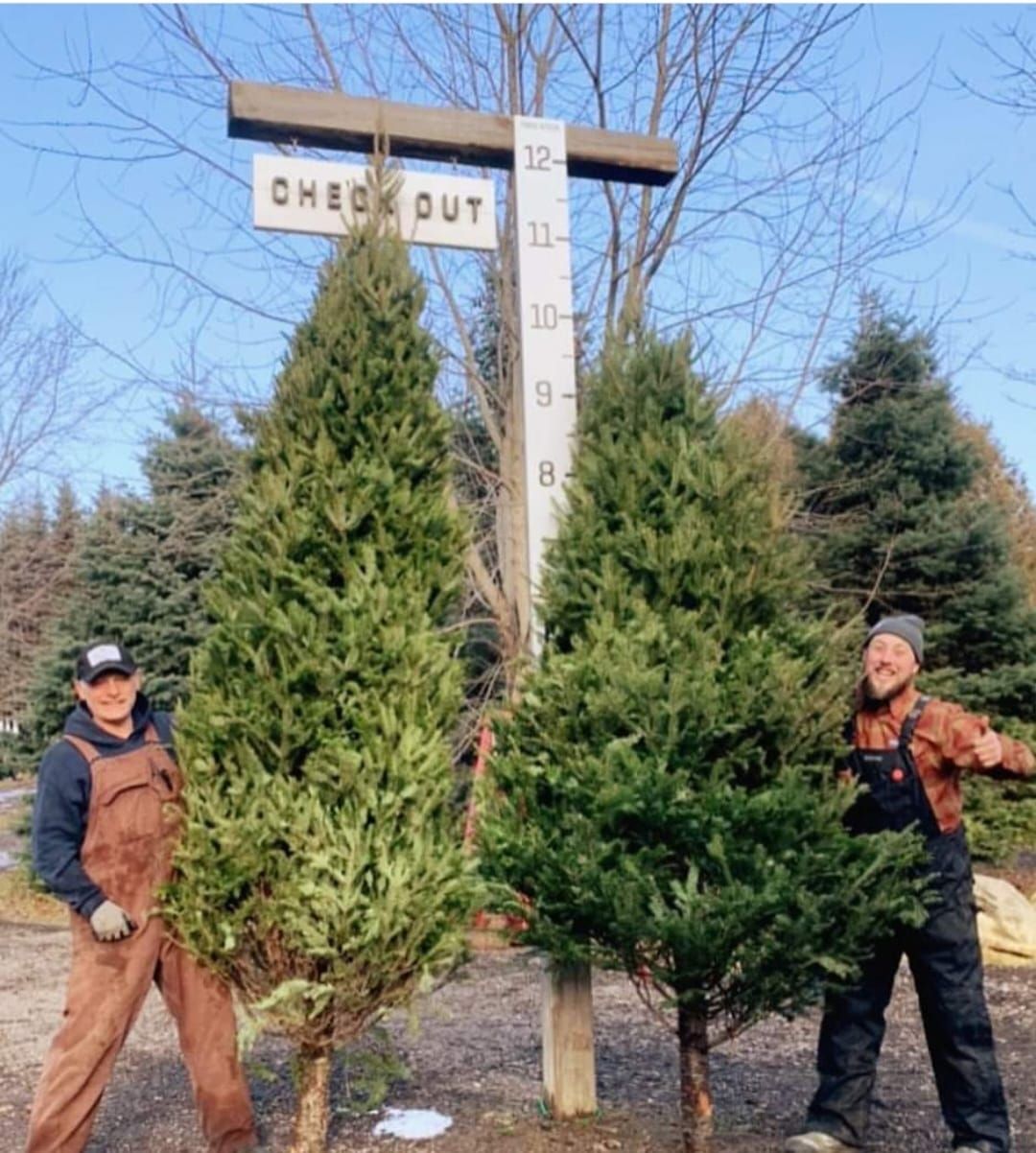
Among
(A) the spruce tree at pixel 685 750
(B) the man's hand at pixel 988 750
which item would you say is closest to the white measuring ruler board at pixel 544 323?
(A) the spruce tree at pixel 685 750

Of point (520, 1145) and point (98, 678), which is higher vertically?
point (98, 678)

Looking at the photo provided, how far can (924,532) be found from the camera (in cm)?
1266

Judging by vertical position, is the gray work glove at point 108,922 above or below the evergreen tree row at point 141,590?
below

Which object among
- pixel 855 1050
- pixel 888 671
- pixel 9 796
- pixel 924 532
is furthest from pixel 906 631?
pixel 9 796

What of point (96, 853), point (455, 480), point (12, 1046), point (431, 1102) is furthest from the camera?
point (455, 480)

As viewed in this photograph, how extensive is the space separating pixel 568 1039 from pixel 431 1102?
81cm

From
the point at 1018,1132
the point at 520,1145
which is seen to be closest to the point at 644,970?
the point at 520,1145

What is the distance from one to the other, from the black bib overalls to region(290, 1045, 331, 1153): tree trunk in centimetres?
188

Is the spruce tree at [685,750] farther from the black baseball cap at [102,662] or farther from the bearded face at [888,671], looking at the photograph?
the black baseball cap at [102,662]

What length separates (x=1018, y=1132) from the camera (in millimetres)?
4680

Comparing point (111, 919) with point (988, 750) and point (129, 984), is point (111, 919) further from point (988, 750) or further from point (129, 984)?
point (988, 750)

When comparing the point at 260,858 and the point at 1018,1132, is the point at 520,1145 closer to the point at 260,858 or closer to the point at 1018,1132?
the point at 260,858

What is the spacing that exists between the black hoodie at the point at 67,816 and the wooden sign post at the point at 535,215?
1.70 metres

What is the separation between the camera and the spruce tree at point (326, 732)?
3.85 m
